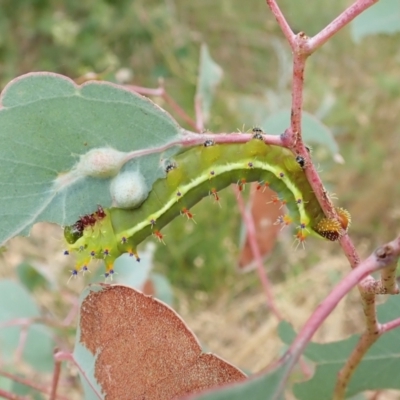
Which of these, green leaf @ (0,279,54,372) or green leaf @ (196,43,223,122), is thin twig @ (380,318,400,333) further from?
green leaf @ (0,279,54,372)

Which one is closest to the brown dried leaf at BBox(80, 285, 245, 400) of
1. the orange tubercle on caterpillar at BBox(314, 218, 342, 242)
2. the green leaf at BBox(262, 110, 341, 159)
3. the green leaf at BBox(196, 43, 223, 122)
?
the orange tubercle on caterpillar at BBox(314, 218, 342, 242)

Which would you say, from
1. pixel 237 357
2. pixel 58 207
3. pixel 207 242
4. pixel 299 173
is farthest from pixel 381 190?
pixel 58 207

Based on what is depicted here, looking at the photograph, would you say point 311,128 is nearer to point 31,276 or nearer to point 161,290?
point 161,290

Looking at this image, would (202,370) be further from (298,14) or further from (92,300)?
(298,14)

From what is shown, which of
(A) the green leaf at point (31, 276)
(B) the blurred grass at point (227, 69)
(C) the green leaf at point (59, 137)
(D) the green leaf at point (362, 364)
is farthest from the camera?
(B) the blurred grass at point (227, 69)

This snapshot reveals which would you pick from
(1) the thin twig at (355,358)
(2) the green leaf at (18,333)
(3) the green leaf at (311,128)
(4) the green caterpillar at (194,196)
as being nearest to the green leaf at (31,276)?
(2) the green leaf at (18,333)

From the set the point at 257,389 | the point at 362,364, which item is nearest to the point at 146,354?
the point at 257,389

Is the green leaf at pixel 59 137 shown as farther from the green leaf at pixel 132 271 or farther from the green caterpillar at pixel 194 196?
the green leaf at pixel 132 271
